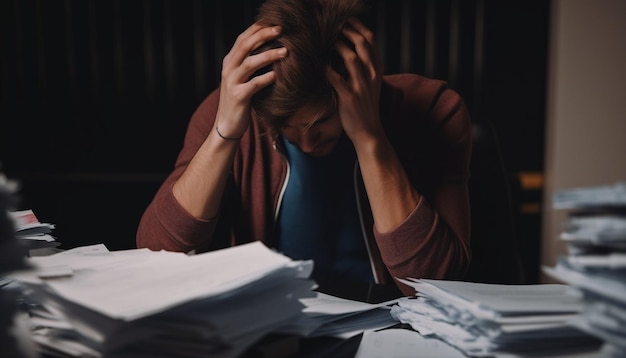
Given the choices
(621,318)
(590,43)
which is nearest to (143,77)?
(590,43)

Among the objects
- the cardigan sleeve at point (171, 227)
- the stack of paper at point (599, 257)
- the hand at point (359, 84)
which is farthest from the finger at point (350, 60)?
the stack of paper at point (599, 257)

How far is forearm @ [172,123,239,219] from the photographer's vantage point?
3.91 feet

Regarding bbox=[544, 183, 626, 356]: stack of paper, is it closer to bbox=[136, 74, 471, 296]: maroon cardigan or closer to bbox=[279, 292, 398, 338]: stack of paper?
bbox=[279, 292, 398, 338]: stack of paper

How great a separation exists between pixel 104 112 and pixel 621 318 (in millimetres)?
2713

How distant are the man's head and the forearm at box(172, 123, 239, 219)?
0.49 ft

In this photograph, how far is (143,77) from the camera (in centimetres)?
288

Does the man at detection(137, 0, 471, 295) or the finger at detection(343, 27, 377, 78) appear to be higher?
the finger at detection(343, 27, 377, 78)

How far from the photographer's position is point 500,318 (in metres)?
0.58

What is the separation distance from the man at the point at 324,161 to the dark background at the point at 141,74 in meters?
1.52

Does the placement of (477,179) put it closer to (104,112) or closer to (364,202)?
(364,202)

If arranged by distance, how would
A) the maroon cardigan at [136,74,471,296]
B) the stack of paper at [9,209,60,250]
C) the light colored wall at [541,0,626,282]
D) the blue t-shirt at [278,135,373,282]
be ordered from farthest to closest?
the light colored wall at [541,0,626,282] → the blue t-shirt at [278,135,373,282] → the maroon cardigan at [136,74,471,296] → the stack of paper at [9,209,60,250]

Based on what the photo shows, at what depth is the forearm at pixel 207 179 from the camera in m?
1.19

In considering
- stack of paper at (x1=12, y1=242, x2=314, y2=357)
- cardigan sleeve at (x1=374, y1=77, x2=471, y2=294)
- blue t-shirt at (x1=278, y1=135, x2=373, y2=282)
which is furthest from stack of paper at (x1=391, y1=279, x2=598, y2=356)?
blue t-shirt at (x1=278, y1=135, x2=373, y2=282)

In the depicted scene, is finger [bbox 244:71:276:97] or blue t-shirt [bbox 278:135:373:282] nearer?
finger [bbox 244:71:276:97]
